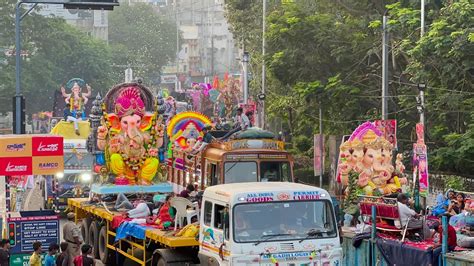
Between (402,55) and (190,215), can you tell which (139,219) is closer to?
(190,215)

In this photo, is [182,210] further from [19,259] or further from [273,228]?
[273,228]

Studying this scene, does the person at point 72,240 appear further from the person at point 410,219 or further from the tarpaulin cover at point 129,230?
the person at point 410,219

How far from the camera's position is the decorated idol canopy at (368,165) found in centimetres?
2669

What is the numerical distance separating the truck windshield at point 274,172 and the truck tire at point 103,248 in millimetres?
3994

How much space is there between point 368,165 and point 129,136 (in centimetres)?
632

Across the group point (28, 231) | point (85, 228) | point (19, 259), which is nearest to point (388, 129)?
point (85, 228)

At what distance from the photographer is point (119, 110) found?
1072 inches

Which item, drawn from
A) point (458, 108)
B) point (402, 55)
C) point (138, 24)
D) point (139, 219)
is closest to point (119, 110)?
point (139, 219)

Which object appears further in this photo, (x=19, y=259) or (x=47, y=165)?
(x=47, y=165)

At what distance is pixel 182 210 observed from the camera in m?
19.3

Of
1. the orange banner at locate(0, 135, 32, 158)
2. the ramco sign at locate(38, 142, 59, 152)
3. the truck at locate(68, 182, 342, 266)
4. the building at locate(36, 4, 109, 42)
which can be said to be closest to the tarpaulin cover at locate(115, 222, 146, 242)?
the ramco sign at locate(38, 142, 59, 152)

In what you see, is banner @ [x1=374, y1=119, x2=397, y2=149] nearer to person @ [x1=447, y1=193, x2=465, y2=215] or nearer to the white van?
person @ [x1=447, y1=193, x2=465, y2=215]

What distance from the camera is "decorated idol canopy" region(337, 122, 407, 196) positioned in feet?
87.6

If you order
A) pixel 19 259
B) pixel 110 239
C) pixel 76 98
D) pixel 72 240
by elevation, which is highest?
pixel 76 98
